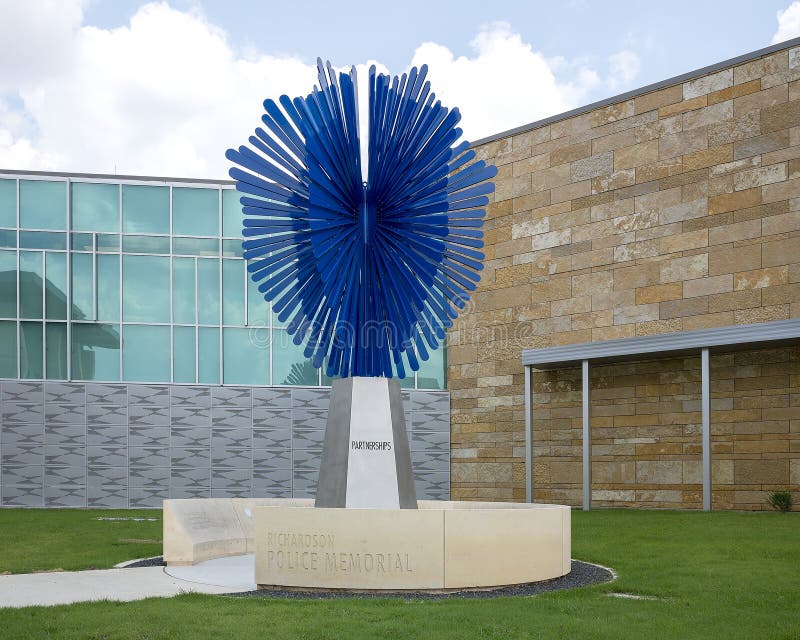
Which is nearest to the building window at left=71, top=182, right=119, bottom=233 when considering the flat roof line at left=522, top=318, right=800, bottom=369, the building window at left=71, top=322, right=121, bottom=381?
the building window at left=71, top=322, right=121, bottom=381

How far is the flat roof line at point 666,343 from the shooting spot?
20172mm

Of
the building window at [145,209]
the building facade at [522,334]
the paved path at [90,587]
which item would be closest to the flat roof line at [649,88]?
the building facade at [522,334]

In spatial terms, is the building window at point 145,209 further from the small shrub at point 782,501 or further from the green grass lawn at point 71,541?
the small shrub at point 782,501

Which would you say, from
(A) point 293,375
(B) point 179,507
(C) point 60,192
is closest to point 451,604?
(B) point 179,507

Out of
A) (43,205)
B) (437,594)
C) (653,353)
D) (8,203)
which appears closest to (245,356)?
(43,205)

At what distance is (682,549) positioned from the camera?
13.6m

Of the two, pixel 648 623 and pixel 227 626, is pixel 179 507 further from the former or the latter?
pixel 648 623

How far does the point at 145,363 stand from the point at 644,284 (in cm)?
1488

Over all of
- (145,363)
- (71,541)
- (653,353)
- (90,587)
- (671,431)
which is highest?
(653,353)

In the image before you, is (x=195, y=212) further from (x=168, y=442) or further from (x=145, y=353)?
(x=168, y=442)

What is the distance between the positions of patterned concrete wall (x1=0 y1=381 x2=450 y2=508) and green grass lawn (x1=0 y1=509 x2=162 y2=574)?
523 centimetres

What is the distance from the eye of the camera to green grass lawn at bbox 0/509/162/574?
12.9 metres

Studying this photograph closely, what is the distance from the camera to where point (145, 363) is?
29.4m

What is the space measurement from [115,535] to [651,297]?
45.2 ft
